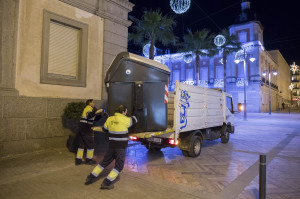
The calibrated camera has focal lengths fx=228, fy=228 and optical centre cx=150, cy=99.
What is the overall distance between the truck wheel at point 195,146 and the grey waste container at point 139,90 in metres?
1.50

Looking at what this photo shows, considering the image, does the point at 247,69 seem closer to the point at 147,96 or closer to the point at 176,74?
the point at 176,74

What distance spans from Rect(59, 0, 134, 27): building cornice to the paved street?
5.35 meters

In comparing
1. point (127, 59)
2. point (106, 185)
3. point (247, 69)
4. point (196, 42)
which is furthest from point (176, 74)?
point (106, 185)

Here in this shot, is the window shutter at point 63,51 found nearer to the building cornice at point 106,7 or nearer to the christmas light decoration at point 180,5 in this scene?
the building cornice at point 106,7

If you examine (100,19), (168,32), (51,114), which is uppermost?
(168,32)

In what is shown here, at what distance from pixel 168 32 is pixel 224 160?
42.5ft

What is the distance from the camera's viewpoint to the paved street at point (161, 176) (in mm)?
4258

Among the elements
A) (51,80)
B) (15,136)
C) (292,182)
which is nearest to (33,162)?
(15,136)

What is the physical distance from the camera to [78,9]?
8578 mm

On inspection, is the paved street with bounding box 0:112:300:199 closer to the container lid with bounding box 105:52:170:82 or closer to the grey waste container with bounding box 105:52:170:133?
the grey waste container with bounding box 105:52:170:133

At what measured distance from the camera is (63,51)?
833 cm

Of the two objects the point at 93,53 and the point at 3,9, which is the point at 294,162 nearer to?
the point at 93,53

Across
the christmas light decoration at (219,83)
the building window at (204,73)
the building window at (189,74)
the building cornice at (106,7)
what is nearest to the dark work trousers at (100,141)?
the building cornice at (106,7)

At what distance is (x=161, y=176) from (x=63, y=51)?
5768 millimetres
